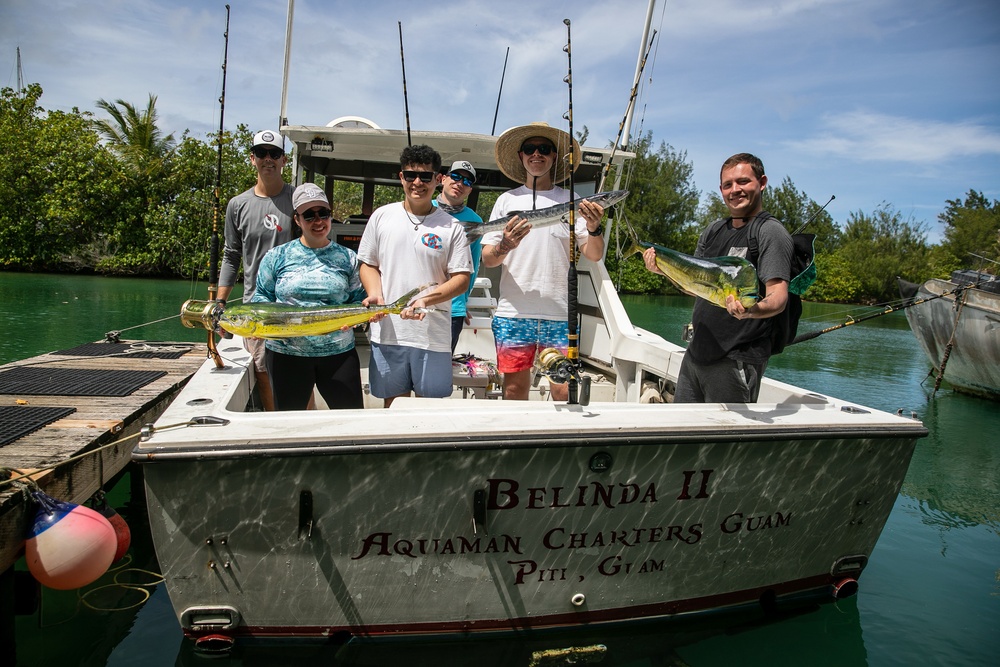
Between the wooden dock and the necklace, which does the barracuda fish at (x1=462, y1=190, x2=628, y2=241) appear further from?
the wooden dock

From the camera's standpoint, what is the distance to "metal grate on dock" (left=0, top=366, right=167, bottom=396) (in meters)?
4.74

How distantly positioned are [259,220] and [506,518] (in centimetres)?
289

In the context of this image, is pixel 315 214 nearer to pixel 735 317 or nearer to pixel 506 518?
pixel 506 518

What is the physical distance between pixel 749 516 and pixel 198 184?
37.1 metres

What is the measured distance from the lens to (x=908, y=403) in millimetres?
12305

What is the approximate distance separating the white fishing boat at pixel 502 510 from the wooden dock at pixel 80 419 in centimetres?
64

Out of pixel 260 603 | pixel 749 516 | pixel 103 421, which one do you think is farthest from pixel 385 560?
pixel 103 421

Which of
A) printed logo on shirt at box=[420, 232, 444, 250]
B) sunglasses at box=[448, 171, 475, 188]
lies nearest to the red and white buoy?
printed logo on shirt at box=[420, 232, 444, 250]

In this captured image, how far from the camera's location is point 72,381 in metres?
5.13

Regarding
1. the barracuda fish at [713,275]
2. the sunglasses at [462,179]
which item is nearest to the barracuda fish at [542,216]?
the barracuda fish at [713,275]

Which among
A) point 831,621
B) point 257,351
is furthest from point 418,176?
point 831,621

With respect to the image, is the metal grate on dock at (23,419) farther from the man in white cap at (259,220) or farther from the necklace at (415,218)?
the necklace at (415,218)

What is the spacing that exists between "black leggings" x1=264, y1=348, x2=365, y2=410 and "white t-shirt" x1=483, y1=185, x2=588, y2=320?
1.05m

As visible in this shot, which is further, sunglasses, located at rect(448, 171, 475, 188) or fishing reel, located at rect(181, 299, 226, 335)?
sunglasses, located at rect(448, 171, 475, 188)
